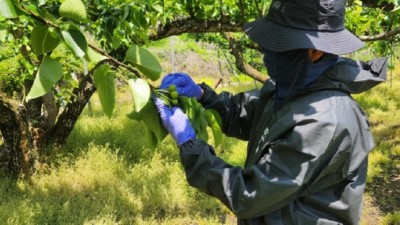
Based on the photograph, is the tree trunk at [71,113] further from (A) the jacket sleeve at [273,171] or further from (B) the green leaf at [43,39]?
(B) the green leaf at [43,39]

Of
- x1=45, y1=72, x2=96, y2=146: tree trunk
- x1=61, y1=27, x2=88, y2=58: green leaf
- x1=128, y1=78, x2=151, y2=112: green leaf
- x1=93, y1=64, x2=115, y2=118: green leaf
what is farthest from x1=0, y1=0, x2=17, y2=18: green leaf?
x1=45, y1=72, x2=96, y2=146: tree trunk

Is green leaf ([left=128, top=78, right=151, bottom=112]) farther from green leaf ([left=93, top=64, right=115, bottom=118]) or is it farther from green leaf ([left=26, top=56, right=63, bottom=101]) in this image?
green leaf ([left=26, top=56, right=63, bottom=101])

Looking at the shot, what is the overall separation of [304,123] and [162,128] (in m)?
0.55

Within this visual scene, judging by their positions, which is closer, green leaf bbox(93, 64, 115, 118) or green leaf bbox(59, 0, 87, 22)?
green leaf bbox(59, 0, 87, 22)

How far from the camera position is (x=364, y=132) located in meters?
1.34

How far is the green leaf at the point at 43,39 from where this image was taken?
2.91 ft

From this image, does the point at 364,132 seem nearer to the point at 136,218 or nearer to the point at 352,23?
the point at 352,23

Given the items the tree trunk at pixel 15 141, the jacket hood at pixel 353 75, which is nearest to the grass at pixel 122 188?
the tree trunk at pixel 15 141

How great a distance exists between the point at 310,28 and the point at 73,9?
715 mm

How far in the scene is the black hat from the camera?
1.23m

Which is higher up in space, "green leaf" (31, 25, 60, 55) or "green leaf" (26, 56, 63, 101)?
"green leaf" (31, 25, 60, 55)

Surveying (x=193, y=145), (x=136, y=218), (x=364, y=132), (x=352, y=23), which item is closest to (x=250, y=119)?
(x=193, y=145)

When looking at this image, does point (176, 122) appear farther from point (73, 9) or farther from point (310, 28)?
point (73, 9)

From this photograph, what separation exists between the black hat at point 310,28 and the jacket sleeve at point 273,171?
0.72 ft
